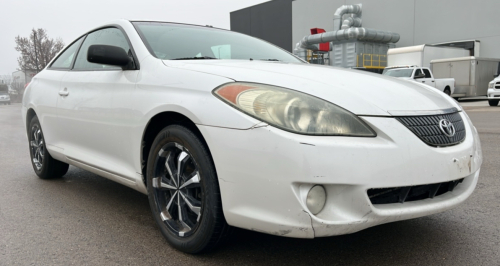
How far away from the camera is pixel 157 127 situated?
2.67 m

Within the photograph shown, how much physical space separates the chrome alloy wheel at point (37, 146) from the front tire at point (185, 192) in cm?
228

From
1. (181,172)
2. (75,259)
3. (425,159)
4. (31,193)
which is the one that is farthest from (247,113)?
(31,193)

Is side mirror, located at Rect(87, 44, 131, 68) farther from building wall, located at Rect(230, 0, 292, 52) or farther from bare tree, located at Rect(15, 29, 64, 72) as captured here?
bare tree, located at Rect(15, 29, 64, 72)

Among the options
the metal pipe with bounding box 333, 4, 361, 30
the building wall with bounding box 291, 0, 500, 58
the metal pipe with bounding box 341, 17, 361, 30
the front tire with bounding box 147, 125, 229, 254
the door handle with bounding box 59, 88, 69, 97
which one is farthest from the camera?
the metal pipe with bounding box 333, 4, 361, 30

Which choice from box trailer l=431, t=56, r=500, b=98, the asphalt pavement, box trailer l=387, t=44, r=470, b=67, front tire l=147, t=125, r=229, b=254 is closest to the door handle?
the asphalt pavement

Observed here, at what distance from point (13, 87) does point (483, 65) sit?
50.6 metres

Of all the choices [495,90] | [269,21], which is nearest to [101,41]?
[495,90]

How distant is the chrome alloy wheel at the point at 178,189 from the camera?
2.39 meters

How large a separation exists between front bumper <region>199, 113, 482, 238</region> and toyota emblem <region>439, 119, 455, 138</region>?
0.43ft

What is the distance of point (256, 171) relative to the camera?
2.00 m

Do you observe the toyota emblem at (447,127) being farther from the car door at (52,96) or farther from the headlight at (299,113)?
the car door at (52,96)

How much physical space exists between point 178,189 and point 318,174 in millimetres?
950

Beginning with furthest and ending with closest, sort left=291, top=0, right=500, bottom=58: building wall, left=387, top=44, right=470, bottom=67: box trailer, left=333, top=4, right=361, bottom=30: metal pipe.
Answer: left=333, top=4, right=361, bottom=30: metal pipe
left=291, top=0, right=500, bottom=58: building wall
left=387, top=44, right=470, bottom=67: box trailer

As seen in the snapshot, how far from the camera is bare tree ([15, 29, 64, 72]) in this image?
4231cm
